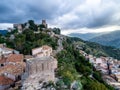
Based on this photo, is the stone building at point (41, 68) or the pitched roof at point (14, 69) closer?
the stone building at point (41, 68)

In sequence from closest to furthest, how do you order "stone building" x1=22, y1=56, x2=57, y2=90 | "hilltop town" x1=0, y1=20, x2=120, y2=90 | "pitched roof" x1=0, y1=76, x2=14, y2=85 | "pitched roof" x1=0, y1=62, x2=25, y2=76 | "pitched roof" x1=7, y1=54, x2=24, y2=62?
"stone building" x1=22, y1=56, x2=57, y2=90 → "hilltop town" x1=0, y1=20, x2=120, y2=90 → "pitched roof" x1=0, y1=76, x2=14, y2=85 → "pitched roof" x1=0, y1=62, x2=25, y2=76 → "pitched roof" x1=7, y1=54, x2=24, y2=62

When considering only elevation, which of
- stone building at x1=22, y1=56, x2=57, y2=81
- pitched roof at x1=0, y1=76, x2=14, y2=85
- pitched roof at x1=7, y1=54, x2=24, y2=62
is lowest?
pitched roof at x1=0, y1=76, x2=14, y2=85

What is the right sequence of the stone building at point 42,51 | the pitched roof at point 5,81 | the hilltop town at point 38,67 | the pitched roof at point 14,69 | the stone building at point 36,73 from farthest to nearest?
1. the stone building at point 42,51
2. the pitched roof at point 14,69
3. the pitched roof at point 5,81
4. the hilltop town at point 38,67
5. the stone building at point 36,73

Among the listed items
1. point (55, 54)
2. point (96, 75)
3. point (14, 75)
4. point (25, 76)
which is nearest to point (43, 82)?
point (25, 76)

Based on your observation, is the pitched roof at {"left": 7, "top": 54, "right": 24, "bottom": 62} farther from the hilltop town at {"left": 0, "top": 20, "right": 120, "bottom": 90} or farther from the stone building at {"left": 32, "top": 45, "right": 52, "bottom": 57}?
the stone building at {"left": 32, "top": 45, "right": 52, "bottom": 57}

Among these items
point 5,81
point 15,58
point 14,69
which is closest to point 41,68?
point 5,81

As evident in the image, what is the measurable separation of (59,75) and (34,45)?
81.5ft

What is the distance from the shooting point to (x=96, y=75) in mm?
62406

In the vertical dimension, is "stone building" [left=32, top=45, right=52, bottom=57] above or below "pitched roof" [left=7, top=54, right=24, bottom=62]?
above

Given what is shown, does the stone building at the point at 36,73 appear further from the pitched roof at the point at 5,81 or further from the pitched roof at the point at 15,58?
the pitched roof at the point at 15,58

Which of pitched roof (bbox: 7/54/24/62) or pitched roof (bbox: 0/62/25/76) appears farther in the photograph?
pitched roof (bbox: 7/54/24/62)

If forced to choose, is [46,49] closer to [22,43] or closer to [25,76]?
[22,43]

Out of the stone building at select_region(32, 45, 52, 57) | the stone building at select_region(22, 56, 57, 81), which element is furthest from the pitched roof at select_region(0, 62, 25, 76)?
the stone building at select_region(22, 56, 57, 81)

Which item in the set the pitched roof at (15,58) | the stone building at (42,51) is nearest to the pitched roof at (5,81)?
the pitched roof at (15,58)
